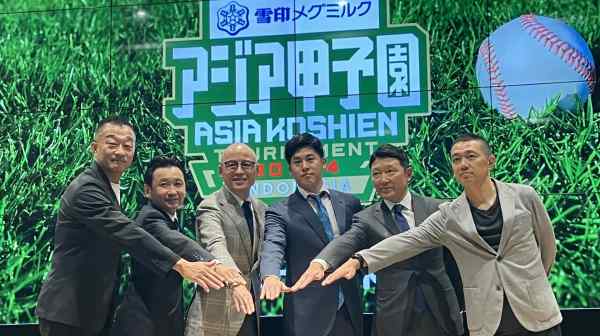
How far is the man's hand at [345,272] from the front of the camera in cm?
273

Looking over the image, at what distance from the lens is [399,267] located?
2.89 metres

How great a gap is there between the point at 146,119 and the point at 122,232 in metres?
2.55

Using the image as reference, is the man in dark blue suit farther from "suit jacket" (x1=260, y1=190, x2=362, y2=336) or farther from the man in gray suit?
the man in gray suit

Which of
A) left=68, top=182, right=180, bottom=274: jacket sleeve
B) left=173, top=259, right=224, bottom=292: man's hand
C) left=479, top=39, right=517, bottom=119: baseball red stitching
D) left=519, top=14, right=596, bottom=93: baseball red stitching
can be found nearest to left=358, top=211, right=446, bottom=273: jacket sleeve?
left=173, top=259, right=224, bottom=292: man's hand

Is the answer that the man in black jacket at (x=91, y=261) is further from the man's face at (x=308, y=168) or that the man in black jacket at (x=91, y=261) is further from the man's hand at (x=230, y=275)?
the man's face at (x=308, y=168)

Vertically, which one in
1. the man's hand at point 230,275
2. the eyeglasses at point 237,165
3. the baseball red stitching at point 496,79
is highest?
the baseball red stitching at point 496,79

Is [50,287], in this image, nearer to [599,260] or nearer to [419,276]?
[419,276]

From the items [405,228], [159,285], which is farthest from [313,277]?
[159,285]

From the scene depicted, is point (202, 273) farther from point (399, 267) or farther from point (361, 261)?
point (399, 267)

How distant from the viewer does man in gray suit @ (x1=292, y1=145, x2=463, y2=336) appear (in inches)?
109

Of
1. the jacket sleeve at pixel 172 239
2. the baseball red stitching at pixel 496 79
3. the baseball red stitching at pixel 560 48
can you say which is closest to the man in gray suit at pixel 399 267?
the jacket sleeve at pixel 172 239

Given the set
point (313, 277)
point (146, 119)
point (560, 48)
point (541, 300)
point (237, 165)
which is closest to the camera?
point (541, 300)

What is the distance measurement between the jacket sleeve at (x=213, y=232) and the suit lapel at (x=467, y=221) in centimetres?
96

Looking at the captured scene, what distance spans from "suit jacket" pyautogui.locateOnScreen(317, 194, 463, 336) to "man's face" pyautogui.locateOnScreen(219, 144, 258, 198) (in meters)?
0.50
